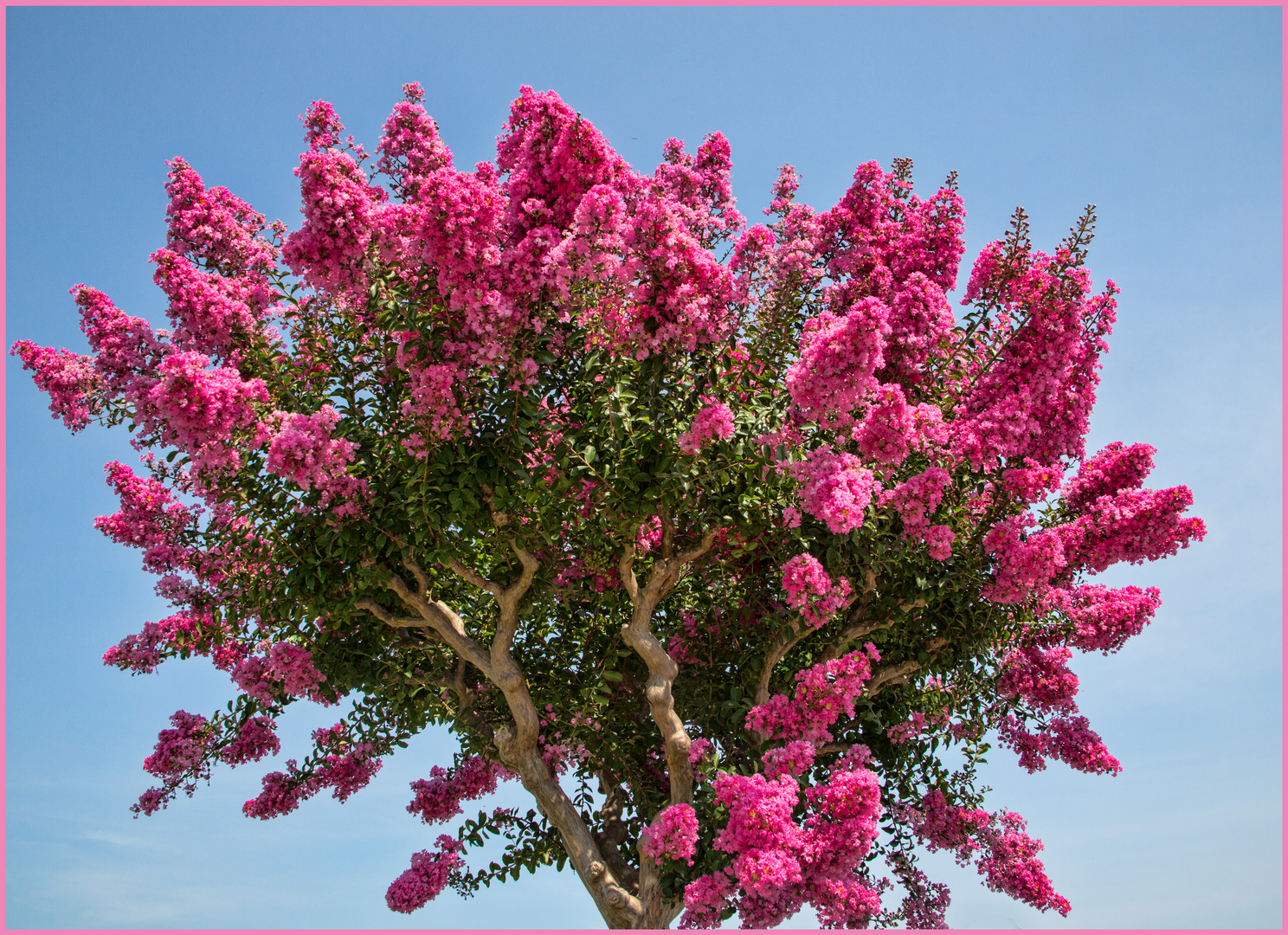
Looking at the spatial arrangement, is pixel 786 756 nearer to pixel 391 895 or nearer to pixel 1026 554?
pixel 1026 554

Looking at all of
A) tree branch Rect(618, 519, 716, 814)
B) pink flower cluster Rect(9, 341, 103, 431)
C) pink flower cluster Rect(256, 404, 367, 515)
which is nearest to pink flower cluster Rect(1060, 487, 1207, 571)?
tree branch Rect(618, 519, 716, 814)

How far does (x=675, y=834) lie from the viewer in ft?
26.9

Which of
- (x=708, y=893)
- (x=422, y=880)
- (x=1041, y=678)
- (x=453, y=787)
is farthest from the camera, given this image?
(x=453, y=787)

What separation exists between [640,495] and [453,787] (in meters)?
5.97

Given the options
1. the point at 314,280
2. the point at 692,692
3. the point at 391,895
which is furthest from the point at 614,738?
the point at 314,280

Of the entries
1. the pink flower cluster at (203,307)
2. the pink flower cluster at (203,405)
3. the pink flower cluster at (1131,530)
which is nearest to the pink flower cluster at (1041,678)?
the pink flower cluster at (1131,530)

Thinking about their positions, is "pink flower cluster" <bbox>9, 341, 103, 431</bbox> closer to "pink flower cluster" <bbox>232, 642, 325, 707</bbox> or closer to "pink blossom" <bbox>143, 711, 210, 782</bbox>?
"pink flower cluster" <bbox>232, 642, 325, 707</bbox>

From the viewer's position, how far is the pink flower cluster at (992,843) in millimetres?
10406

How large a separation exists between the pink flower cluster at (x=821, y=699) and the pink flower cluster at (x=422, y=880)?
16.4 feet

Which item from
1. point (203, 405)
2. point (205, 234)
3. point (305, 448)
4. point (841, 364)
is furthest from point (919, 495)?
point (205, 234)

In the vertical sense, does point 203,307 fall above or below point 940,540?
above

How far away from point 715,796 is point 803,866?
103 centimetres

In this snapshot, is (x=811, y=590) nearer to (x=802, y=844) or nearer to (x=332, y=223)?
(x=802, y=844)

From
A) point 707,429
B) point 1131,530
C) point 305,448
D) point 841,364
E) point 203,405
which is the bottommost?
point 1131,530
